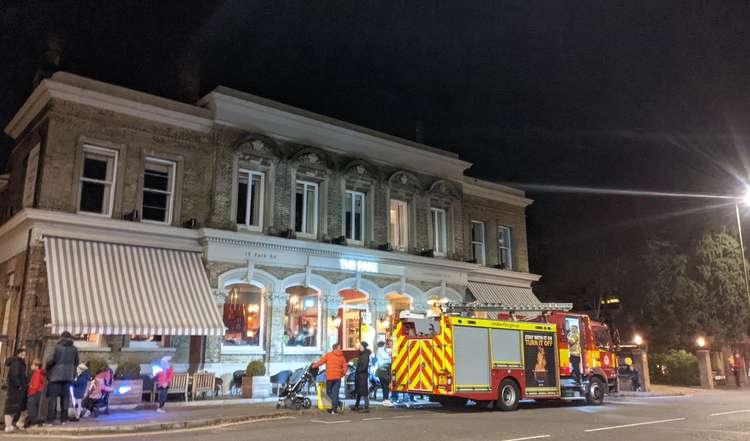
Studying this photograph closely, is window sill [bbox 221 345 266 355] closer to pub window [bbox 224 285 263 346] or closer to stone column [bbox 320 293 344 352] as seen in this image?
pub window [bbox 224 285 263 346]

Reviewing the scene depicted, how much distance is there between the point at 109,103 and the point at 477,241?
1830 centimetres

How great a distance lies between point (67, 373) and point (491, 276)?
20.7 m

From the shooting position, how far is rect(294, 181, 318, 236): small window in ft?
72.3

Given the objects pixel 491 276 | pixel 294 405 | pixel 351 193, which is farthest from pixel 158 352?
pixel 491 276

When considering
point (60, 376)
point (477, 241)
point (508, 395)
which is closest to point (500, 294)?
point (477, 241)

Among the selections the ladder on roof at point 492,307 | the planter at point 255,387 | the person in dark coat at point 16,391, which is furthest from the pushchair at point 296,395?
the person in dark coat at point 16,391

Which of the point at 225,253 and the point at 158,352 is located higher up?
the point at 225,253

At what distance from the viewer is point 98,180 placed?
18141 mm

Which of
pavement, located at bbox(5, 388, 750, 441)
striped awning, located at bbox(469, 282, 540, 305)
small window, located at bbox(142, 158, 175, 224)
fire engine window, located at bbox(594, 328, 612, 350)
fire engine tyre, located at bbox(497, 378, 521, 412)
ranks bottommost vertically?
pavement, located at bbox(5, 388, 750, 441)

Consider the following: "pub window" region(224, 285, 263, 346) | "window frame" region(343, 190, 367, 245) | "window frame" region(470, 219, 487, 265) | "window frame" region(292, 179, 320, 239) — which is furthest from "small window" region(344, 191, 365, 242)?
"window frame" region(470, 219, 487, 265)

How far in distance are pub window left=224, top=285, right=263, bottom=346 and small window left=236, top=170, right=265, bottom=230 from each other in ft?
7.63

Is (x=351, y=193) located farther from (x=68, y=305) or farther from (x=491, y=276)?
(x=68, y=305)

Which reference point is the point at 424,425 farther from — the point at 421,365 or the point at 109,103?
the point at 109,103

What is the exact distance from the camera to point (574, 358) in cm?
1889
